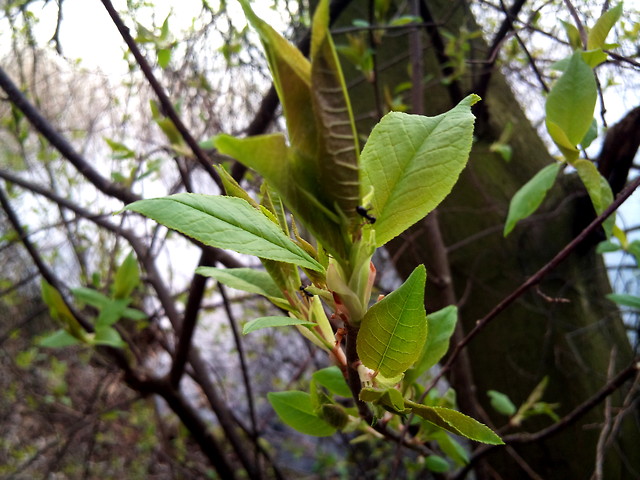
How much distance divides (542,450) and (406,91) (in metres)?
0.99

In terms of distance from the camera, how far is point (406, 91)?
1.44 m

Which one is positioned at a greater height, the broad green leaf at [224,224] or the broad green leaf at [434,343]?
the broad green leaf at [224,224]

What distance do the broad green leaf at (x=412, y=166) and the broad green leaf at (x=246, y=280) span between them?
110 mm

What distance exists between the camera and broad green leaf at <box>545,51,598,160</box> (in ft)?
1.30

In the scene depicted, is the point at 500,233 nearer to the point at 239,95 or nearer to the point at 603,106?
the point at 603,106

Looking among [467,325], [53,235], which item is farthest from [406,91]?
[53,235]

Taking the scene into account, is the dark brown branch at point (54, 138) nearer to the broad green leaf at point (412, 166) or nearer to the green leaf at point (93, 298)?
the green leaf at point (93, 298)

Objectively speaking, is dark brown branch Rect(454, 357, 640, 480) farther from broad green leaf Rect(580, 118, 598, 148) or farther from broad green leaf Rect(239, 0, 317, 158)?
broad green leaf Rect(239, 0, 317, 158)

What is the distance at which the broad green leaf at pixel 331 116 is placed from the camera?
179mm

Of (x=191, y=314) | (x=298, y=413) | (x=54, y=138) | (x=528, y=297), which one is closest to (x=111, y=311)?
(x=191, y=314)

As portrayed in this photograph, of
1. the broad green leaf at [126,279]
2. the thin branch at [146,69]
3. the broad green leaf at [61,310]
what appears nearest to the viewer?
the thin branch at [146,69]

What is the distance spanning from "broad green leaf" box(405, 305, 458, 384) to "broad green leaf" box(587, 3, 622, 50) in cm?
30


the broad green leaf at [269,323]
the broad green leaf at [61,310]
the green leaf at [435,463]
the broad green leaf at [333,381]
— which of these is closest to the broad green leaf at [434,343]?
the broad green leaf at [333,381]

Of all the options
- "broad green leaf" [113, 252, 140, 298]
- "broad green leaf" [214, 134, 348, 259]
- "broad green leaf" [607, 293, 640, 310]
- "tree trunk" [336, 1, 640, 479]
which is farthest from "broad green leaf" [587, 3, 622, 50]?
"broad green leaf" [113, 252, 140, 298]
